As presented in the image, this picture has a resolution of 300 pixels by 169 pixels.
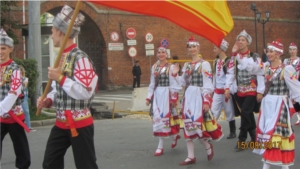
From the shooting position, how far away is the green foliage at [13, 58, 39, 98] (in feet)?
47.5

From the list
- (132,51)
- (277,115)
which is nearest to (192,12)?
(277,115)

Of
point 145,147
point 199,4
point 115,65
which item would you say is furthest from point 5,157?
point 115,65

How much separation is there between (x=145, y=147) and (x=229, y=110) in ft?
6.15

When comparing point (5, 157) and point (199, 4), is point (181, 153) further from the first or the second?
point (199, 4)

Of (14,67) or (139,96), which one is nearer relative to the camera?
(14,67)

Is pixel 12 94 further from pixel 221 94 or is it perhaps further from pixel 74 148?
pixel 221 94

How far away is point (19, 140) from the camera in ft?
20.6

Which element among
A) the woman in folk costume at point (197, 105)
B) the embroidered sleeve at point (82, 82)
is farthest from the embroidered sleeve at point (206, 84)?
the embroidered sleeve at point (82, 82)

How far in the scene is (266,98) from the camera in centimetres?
633

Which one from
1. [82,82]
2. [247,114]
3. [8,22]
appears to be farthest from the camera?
[8,22]

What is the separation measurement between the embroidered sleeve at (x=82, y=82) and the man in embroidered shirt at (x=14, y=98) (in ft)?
5.20

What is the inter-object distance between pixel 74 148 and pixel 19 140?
1.84 m

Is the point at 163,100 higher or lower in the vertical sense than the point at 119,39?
lower

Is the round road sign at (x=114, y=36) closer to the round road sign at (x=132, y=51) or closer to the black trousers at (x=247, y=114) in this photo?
the round road sign at (x=132, y=51)
